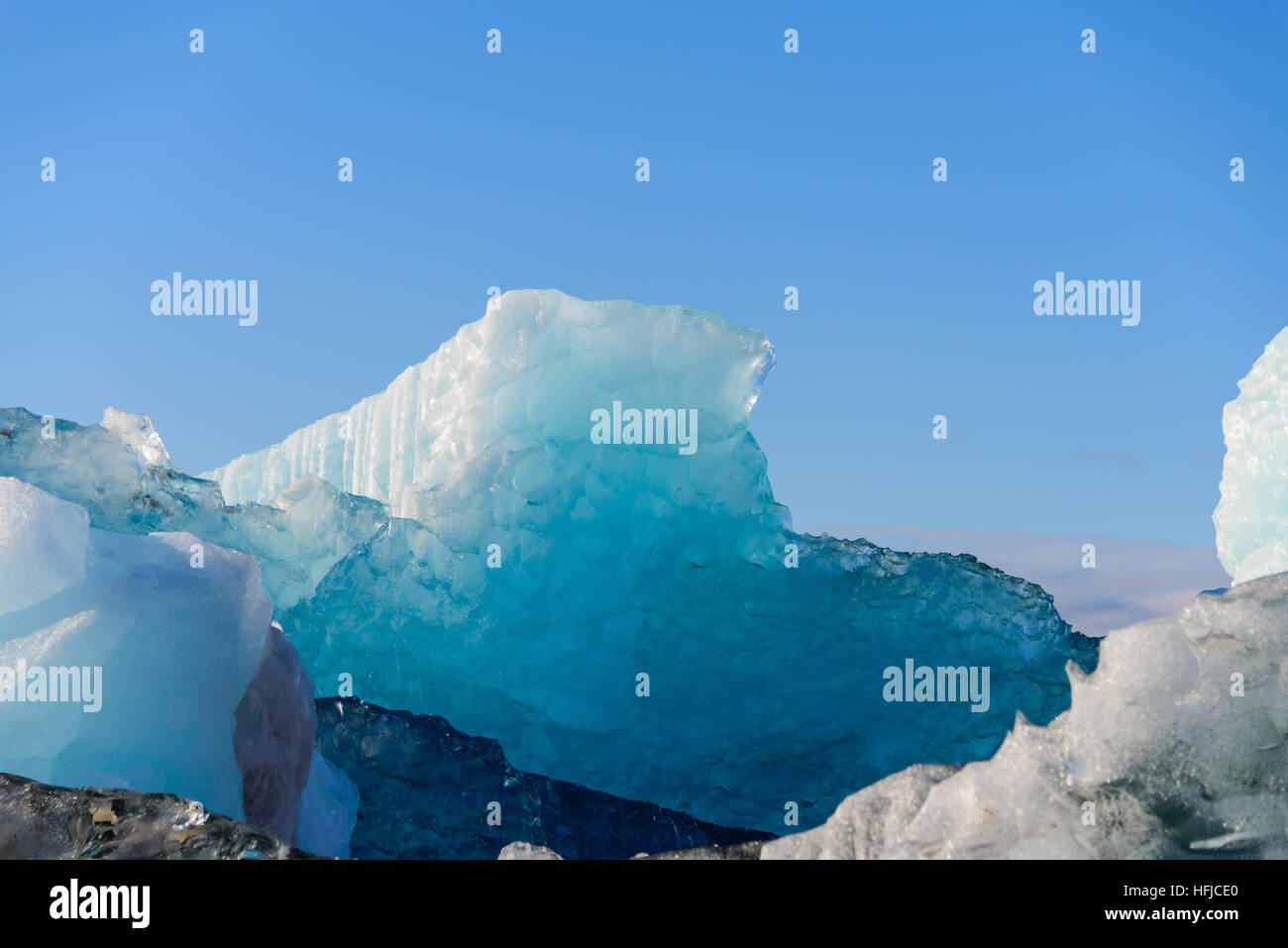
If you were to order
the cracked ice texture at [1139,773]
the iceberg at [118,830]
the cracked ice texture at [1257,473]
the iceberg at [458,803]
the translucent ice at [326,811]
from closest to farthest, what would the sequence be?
the cracked ice texture at [1139,773]
the iceberg at [118,830]
the translucent ice at [326,811]
the iceberg at [458,803]
the cracked ice texture at [1257,473]

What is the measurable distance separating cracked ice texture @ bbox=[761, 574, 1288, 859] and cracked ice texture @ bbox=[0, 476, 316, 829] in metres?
3.30

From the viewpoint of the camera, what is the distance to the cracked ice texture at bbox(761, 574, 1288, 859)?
3141mm

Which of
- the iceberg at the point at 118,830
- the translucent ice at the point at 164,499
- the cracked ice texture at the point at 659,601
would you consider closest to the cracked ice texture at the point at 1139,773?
the iceberg at the point at 118,830

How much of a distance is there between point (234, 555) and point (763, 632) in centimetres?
386

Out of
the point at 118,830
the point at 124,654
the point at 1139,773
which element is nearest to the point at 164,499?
the point at 124,654

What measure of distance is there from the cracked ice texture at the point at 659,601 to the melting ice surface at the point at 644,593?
0.02 meters

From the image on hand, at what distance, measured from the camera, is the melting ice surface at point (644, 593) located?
8.20 metres

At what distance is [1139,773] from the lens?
3225mm

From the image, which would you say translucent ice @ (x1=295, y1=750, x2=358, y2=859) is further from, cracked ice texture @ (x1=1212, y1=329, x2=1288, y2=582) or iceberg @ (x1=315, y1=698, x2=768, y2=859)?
cracked ice texture @ (x1=1212, y1=329, x2=1288, y2=582)

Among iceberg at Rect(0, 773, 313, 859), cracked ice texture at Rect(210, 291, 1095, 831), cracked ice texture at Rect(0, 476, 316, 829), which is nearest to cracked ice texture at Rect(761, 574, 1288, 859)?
iceberg at Rect(0, 773, 313, 859)

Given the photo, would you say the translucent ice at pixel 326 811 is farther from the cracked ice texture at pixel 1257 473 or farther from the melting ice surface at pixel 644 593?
the cracked ice texture at pixel 1257 473

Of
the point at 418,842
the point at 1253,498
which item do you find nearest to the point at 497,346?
the point at 418,842
